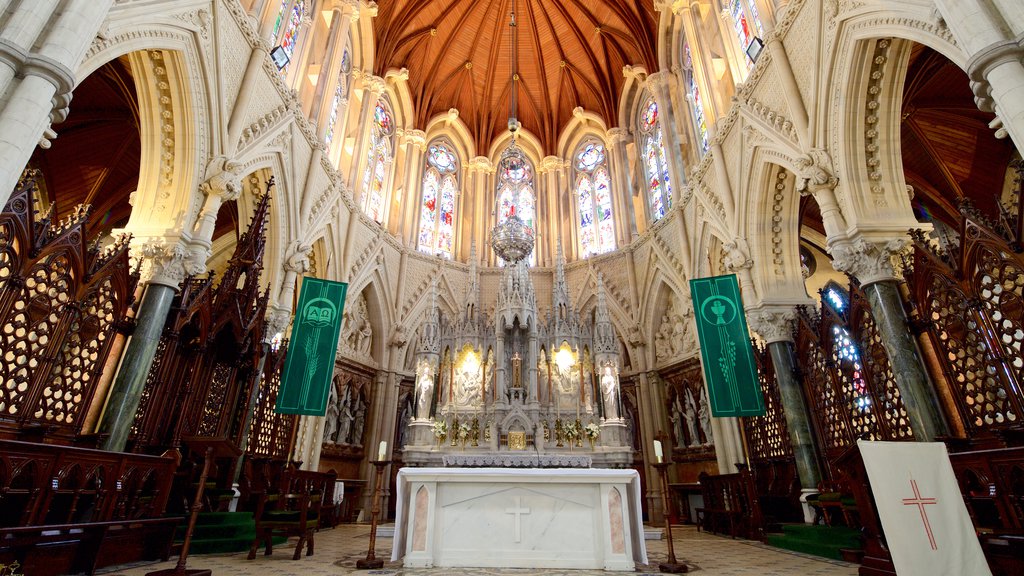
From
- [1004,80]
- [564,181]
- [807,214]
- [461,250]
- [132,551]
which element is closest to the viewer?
[1004,80]

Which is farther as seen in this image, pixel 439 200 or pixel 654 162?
pixel 439 200

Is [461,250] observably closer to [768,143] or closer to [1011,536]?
[768,143]

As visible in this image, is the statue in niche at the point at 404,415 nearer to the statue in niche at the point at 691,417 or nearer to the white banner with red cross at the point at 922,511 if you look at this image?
the statue in niche at the point at 691,417

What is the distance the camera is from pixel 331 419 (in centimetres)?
1382

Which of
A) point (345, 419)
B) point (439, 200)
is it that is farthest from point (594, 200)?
point (345, 419)

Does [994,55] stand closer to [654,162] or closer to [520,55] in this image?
[654,162]

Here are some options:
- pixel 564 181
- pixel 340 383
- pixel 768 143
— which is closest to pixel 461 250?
pixel 564 181

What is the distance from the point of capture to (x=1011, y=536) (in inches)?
162

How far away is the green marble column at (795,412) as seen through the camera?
8.93m

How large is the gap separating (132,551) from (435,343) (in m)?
8.83

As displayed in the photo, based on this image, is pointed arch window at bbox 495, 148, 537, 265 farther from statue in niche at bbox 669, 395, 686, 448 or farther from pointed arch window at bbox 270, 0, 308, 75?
pointed arch window at bbox 270, 0, 308, 75

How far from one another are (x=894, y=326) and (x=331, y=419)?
1302 centimetres

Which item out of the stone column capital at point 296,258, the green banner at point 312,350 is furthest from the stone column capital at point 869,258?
the stone column capital at point 296,258

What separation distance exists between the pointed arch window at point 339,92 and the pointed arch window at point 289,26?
1588mm
